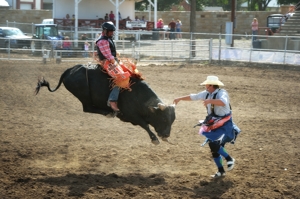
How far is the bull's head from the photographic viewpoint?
745 cm


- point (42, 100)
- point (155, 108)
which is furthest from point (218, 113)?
point (42, 100)

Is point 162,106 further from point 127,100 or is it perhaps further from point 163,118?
point 127,100

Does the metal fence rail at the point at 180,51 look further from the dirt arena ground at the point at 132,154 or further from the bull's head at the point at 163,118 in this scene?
the bull's head at the point at 163,118

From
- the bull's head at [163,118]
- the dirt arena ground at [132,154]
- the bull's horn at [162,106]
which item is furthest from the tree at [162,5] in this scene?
the bull's horn at [162,106]

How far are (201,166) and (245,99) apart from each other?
6.95 meters

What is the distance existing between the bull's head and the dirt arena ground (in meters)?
0.52

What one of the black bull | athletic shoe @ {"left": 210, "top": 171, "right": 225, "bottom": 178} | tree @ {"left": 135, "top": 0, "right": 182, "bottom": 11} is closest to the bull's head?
the black bull

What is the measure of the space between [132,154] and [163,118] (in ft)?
3.54

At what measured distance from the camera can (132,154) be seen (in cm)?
829

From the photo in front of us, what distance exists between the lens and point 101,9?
37719 millimetres

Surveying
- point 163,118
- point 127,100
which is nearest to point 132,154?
point 127,100

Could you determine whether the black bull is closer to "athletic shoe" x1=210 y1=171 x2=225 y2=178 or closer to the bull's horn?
the bull's horn

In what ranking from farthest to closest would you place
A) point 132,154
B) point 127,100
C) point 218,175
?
point 132,154
point 127,100
point 218,175

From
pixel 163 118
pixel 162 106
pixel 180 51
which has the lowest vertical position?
pixel 163 118
